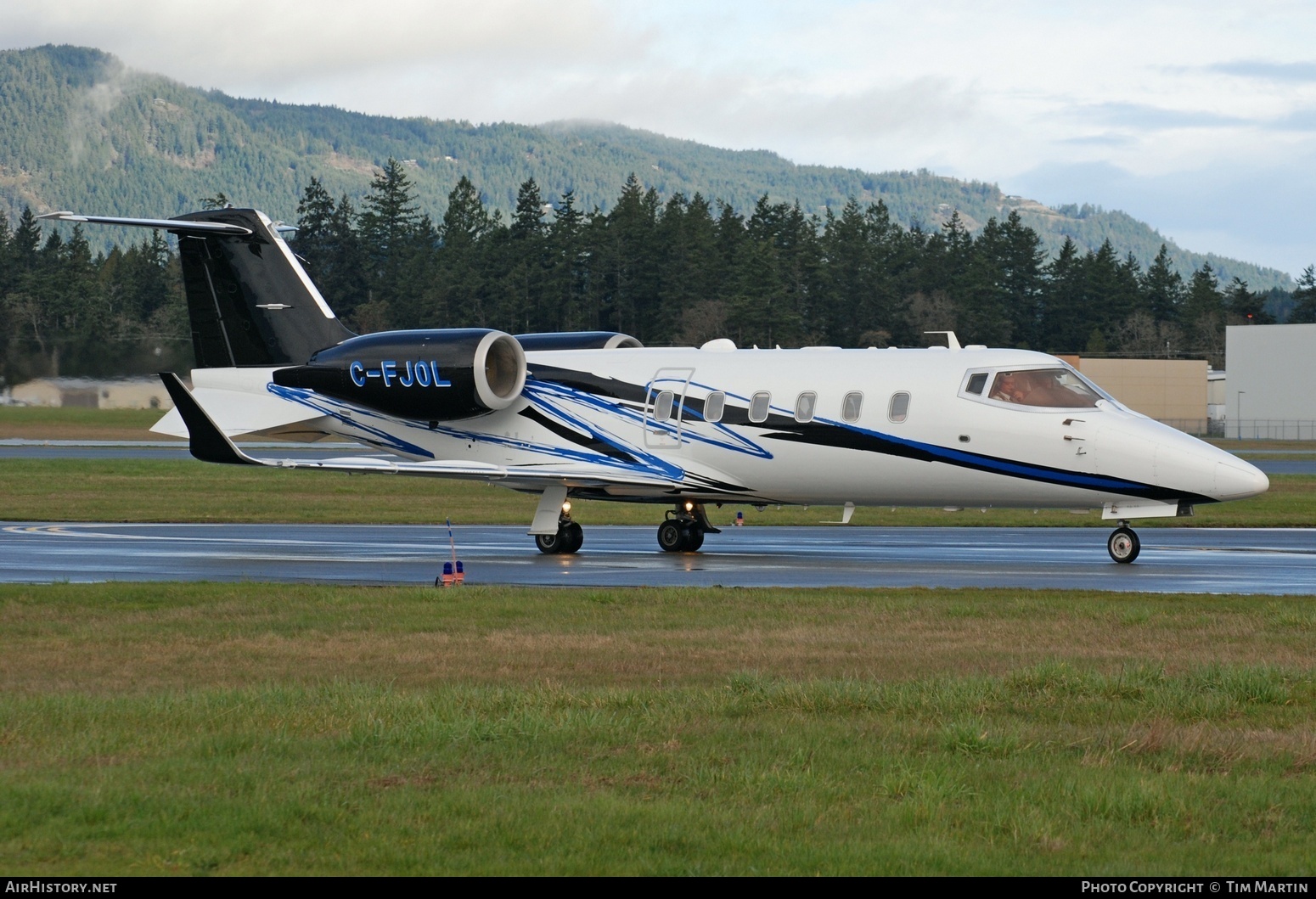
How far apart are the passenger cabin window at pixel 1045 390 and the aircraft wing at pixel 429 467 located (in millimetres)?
5679

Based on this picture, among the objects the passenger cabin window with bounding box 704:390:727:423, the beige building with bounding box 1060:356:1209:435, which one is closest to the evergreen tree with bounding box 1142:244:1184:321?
the beige building with bounding box 1060:356:1209:435

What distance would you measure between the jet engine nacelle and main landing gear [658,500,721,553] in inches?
137

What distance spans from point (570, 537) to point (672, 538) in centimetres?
176

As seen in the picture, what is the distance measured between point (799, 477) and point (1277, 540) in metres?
9.86

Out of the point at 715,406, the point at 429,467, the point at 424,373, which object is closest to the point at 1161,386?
the point at 715,406

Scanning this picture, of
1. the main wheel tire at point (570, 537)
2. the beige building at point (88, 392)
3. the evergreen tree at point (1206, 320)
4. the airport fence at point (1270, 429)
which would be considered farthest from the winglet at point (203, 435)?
the evergreen tree at point (1206, 320)

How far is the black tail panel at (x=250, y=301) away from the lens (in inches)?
1132

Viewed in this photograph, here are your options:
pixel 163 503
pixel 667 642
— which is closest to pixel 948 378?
pixel 667 642

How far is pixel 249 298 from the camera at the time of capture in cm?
2880

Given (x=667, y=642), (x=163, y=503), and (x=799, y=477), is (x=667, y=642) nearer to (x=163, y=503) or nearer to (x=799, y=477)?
(x=799, y=477)

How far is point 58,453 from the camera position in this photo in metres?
60.4

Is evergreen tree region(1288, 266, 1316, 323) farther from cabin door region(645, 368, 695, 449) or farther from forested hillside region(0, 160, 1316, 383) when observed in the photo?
cabin door region(645, 368, 695, 449)

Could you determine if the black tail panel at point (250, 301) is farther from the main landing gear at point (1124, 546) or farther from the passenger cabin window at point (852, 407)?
the main landing gear at point (1124, 546)

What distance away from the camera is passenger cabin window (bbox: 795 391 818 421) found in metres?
24.6
